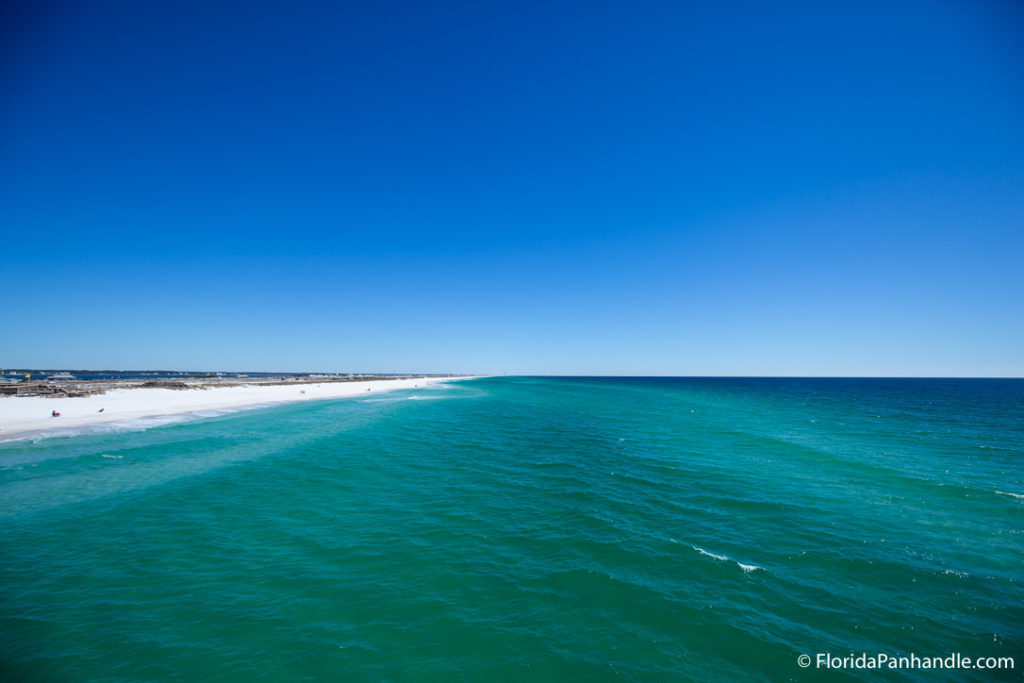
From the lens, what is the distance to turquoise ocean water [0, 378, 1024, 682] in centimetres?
812

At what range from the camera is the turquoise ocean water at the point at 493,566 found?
8125 mm

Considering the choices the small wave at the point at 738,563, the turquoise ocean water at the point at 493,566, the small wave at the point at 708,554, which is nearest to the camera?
the turquoise ocean water at the point at 493,566

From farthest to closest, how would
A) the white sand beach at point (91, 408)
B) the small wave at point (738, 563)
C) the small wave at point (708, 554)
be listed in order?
the white sand beach at point (91, 408) < the small wave at point (708, 554) < the small wave at point (738, 563)

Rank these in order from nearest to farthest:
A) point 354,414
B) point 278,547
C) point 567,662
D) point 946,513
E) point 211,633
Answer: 1. point 567,662
2. point 211,633
3. point 278,547
4. point 946,513
5. point 354,414

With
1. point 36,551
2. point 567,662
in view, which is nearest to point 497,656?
point 567,662

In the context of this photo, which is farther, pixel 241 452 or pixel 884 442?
pixel 884 442

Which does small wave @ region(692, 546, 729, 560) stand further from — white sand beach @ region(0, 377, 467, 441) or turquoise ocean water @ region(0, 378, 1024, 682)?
white sand beach @ region(0, 377, 467, 441)

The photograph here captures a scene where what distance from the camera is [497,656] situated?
806 centimetres

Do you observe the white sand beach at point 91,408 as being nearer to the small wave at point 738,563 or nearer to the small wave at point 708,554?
the small wave at point 708,554

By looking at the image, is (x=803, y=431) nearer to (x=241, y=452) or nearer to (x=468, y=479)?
(x=468, y=479)

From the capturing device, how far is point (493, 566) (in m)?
11.6

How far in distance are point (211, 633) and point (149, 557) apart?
585 cm

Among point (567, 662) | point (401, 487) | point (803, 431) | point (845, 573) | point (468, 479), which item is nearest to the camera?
point (567, 662)

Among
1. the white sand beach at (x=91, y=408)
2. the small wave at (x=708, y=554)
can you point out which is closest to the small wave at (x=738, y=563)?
the small wave at (x=708, y=554)
